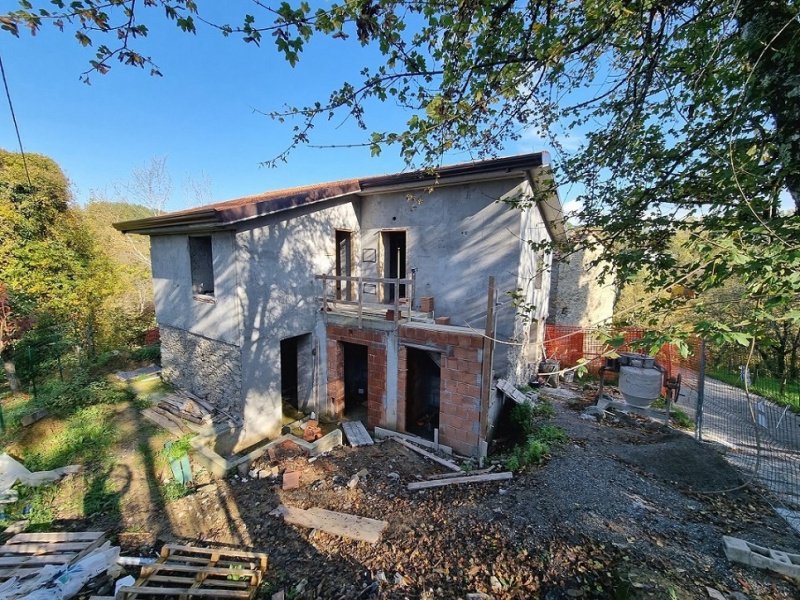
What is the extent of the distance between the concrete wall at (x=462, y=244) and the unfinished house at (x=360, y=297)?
0.03 meters

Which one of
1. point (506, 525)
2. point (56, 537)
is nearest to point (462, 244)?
point (506, 525)

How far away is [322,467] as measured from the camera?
6.12 meters

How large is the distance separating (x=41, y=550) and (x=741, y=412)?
14.8 metres

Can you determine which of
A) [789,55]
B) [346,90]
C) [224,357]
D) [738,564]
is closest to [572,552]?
[738,564]

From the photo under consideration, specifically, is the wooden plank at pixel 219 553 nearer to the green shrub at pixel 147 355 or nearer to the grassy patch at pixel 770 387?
the green shrub at pixel 147 355

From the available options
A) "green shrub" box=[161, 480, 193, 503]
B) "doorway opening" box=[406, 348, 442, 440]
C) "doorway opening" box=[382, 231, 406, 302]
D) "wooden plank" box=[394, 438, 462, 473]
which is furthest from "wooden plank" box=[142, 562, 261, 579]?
"doorway opening" box=[382, 231, 406, 302]

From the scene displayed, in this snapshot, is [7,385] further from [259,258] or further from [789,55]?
[789,55]

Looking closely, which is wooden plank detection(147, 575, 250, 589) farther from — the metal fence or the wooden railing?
the wooden railing

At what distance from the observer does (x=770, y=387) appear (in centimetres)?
1230

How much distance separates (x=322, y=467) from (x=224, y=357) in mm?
3509

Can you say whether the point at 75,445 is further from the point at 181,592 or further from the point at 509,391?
the point at 509,391

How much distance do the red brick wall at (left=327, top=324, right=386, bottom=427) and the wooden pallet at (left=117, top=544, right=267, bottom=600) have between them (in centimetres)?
386

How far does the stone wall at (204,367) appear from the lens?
23.5ft

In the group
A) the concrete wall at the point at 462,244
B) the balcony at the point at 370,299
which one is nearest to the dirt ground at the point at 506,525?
the balcony at the point at 370,299
